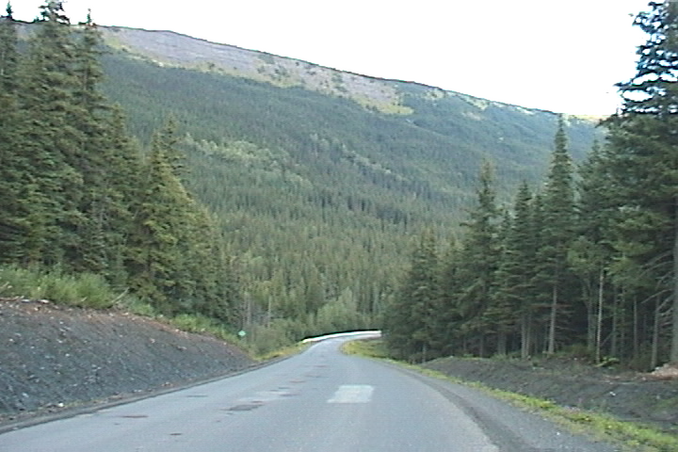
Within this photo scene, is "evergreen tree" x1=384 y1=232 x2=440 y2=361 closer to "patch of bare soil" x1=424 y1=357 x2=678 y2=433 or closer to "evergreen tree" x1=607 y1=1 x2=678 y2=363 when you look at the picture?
"patch of bare soil" x1=424 y1=357 x2=678 y2=433

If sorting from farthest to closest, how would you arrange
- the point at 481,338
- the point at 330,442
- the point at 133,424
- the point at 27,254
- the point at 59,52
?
the point at 481,338 → the point at 59,52 → the point at 27,254 → the point at 133,424 → the point at 330,442

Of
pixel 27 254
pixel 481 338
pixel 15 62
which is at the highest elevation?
pixel 15 62

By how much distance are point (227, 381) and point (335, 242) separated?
161873 millimetres

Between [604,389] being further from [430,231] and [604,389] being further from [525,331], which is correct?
[430,231]

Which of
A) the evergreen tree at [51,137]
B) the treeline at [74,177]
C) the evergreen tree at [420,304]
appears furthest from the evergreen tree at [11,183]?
the evergreen tree at [420,304]

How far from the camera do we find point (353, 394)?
2072cm

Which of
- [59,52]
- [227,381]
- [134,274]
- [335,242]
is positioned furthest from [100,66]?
[335,242]

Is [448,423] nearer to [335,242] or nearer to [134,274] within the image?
[134,274]

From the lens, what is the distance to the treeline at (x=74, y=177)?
95.5ft

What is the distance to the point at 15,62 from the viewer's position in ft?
112

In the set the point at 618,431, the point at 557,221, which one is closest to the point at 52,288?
the point at 618,431

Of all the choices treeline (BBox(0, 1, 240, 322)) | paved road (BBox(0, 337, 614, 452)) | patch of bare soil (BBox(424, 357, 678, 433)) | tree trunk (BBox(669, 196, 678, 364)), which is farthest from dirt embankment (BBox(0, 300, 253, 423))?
tree trunk (BBox(669, 196, 678, 364))

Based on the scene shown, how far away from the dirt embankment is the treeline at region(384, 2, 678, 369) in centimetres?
1495

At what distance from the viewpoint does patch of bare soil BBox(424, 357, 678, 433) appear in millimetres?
17609
